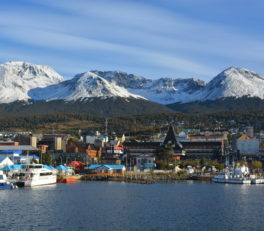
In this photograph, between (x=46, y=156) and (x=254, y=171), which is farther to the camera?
(x=254, y=171)

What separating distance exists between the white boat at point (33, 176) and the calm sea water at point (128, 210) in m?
6.80

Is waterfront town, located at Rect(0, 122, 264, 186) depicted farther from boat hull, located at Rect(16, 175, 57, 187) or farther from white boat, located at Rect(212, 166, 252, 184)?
boat hull, located at Rect(16, 175, 57, 187)

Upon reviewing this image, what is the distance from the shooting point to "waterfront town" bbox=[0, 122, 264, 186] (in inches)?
4656

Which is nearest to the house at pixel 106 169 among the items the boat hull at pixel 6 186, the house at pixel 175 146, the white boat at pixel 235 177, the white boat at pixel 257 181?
the white boat at pixel 235 177

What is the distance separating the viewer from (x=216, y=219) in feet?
171

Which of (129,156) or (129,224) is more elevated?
(129,156)

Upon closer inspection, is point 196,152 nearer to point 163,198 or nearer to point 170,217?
point 163,198

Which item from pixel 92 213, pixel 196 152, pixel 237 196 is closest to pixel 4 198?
pixel 92 213

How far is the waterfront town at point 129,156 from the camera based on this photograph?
118 metres

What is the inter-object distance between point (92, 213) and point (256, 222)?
14.6 m

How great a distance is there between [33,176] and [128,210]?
33.0 metres

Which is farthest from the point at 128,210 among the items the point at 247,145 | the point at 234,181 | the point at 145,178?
the point at 247,145

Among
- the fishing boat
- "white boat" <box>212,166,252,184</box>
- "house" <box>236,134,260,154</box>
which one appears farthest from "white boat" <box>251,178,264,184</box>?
"house" <box>236,134,260,154</box>

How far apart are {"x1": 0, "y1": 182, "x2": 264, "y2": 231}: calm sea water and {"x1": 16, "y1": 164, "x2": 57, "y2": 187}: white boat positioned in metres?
6.80
